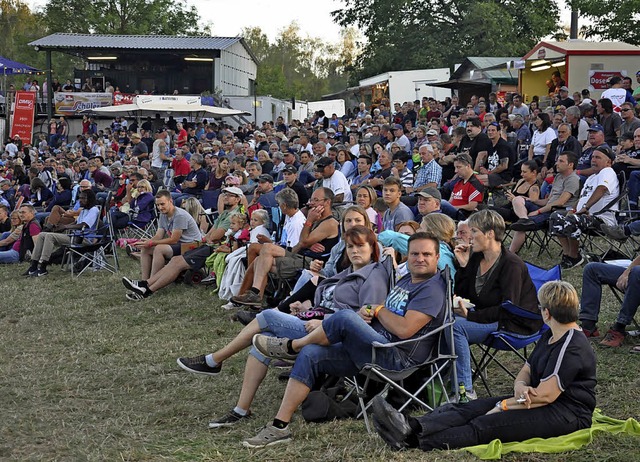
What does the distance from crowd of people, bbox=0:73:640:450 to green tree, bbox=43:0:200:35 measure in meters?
35.1

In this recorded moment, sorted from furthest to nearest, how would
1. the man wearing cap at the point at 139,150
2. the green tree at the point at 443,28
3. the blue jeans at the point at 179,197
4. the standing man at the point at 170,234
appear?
the green tree at the point at 443,28 < the man wearing cap at the point at 139,150 < the blue jeans at the point at 179,197 < the standing man at the point at 170,234

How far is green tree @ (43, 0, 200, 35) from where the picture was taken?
51062 mm

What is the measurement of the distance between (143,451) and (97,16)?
165ft

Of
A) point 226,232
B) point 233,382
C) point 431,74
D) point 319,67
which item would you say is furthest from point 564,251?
point 319,67

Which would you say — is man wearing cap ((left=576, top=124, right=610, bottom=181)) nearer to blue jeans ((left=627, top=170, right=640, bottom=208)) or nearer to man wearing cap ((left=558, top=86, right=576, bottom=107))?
blue jeans ((left=627, top=170, right=640, bottom=208))

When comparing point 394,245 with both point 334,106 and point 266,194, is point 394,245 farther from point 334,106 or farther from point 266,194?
point 334,106

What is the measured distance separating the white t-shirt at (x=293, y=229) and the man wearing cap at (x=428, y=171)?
2.93 meters

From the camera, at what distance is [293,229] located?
27.3 feet

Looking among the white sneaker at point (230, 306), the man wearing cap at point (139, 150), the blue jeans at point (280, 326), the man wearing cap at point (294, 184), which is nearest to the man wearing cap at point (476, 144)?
the man wearing cap at point (294, 184)

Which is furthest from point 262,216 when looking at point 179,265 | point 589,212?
point 589,212

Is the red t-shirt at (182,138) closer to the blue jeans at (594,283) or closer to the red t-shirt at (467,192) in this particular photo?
the red t-shirt at (467,192)

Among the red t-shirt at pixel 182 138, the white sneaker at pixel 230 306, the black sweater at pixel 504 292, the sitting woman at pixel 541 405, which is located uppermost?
the red t-shirt at pixel 182 138

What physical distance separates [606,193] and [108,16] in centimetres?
4698

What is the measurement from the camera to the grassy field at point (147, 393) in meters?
4.34
